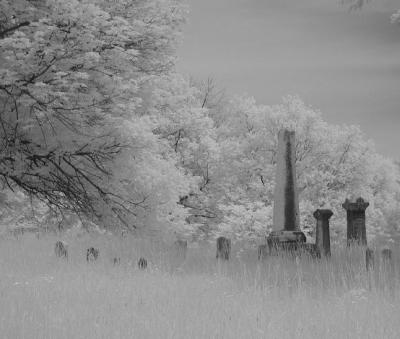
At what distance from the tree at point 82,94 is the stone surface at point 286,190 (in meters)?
3.23

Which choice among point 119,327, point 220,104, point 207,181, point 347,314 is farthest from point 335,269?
point 220,104

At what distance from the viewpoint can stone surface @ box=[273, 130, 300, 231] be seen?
13.8 meters

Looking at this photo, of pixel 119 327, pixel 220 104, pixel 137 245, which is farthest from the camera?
pixel 220 104

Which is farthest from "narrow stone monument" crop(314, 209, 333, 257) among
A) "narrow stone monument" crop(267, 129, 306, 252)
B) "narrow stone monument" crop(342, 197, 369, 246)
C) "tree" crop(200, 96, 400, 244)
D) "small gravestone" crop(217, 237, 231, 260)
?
"tree" crop(200, 96, 400, 244)

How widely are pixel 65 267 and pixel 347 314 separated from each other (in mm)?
5654

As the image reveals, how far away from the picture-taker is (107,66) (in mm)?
12156

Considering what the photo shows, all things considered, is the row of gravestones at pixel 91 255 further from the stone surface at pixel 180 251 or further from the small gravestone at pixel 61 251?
the stone surface at pixel 180 251

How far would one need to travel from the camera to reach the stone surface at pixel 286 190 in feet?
45.3

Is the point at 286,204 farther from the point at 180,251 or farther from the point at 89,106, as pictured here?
the point at 89,106

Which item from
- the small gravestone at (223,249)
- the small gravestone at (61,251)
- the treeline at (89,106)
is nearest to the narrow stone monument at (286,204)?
the small gravestone at (223,249)

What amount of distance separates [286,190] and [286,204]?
0.35 metres

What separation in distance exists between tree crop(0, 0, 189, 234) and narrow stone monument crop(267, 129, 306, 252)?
3252 mm

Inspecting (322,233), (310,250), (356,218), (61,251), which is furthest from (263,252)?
(356,218)

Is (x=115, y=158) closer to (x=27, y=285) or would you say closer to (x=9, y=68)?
(x=9, y=68)
